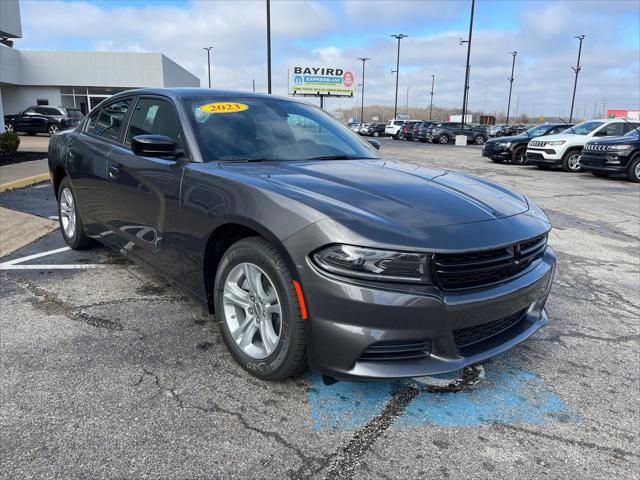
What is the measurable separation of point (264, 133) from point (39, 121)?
2881 centimetres

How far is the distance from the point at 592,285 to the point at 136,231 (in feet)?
13.2

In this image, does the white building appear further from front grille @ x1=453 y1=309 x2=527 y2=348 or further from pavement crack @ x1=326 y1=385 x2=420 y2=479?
front grille @ x1=453 y1=309 x2=527 y2=348

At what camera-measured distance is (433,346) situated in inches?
88.7

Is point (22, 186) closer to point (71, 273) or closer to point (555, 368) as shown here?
point (71, 273)

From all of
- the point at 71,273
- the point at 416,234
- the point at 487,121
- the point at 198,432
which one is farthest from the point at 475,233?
the point at 487,121

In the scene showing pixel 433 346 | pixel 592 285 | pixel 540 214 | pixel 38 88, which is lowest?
pixel 592 285

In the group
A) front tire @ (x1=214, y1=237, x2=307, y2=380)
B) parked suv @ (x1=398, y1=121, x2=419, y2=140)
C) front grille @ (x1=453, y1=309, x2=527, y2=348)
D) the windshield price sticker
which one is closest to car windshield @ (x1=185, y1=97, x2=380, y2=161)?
the windshield price sticker

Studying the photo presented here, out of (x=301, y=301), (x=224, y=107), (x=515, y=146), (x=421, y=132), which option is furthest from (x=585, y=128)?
(x=421, y=132)

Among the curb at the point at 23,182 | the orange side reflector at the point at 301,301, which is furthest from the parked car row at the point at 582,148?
the curb at the point at 23,182

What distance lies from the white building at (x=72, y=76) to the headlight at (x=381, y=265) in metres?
40.4

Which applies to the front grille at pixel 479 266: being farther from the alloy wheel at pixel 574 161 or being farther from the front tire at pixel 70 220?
the alloy wheel at pixel 574 161

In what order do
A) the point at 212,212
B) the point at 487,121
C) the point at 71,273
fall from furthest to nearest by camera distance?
the point at 487,121 < the point at 71,273 < the point at 212,212

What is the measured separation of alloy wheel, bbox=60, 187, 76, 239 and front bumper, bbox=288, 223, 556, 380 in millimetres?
3590

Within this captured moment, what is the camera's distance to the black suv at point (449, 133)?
120 feet
